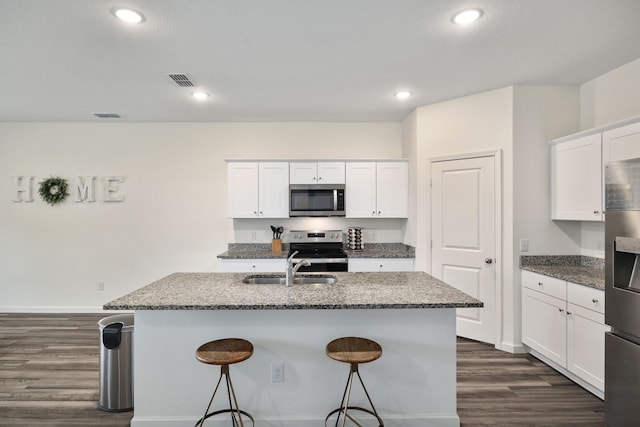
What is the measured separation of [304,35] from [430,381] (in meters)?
2.52

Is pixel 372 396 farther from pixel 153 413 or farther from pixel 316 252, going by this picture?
pixel 316 252

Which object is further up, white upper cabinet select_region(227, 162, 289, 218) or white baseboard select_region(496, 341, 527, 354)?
white upper cabinet select_region(227, 162, 289, 218)

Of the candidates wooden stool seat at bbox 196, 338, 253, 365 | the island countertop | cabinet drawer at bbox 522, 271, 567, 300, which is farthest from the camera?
cabinet drawer at bbox 522, 271, 567, 300

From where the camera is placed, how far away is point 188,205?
4.62 meters

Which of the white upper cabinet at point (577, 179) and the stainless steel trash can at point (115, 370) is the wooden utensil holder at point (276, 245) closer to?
the stainless steel trash can at point (115, 370)

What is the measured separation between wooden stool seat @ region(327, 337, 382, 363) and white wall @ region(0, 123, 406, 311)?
2.79 m

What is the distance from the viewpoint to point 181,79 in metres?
3.11

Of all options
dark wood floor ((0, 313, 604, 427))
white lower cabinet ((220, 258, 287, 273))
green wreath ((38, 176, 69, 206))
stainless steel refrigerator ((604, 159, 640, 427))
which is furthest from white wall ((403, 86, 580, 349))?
green wreath ((38, 176, 69, 206))

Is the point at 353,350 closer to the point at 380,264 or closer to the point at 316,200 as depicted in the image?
the point at 380,264

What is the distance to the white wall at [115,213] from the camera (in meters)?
4.59

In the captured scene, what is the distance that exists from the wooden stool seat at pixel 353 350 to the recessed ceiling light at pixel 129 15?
2.40m

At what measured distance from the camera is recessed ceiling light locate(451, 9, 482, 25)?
6.78 ft

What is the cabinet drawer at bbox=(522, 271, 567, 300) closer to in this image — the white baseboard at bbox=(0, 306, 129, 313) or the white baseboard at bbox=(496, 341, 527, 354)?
the white baseboard at bbox=(496, 341, 527, 354)

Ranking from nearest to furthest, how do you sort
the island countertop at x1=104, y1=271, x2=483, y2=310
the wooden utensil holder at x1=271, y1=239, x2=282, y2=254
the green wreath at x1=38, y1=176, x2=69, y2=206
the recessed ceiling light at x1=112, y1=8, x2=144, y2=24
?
the island countertop at x1=104, y1=271, x2=483, y2=310 → the recessed ceiling light at x1=112, y1=8, x2=144, y2=24 → the wooden utensil holder at x1=271, y1=239, x2=282, y2=254 → the green wreath at x1=38, y1=176, x2=69, y2=206
